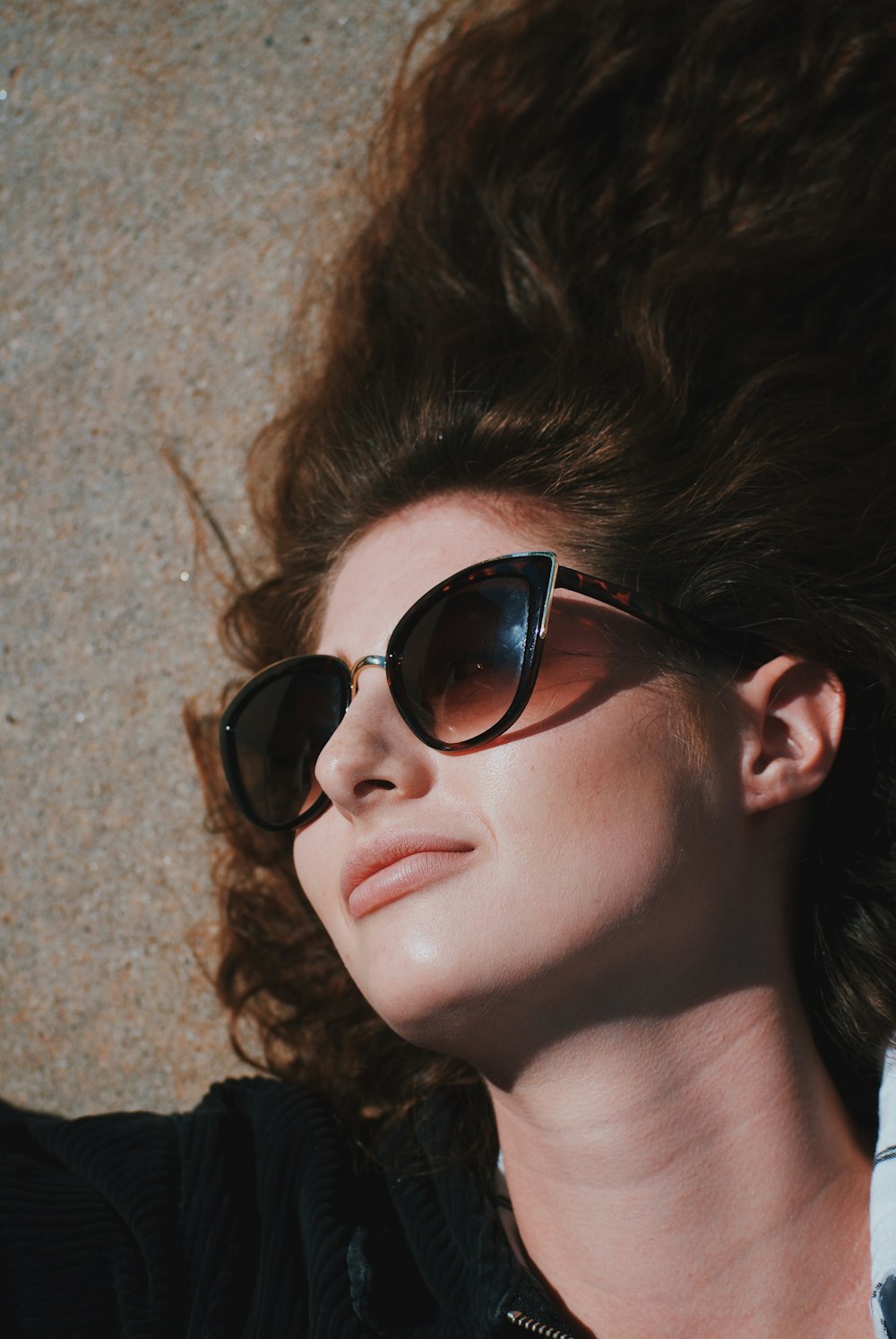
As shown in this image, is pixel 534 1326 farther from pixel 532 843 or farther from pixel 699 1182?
pixel 532 843

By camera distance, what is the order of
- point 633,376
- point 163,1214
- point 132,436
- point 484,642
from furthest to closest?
point 132,436 < point 633,376 < point 163,1214 < point 484,642

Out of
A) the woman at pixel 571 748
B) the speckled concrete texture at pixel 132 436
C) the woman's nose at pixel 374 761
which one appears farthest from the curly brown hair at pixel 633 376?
the woman's nose at pixel 374 761

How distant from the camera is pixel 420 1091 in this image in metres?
2.50

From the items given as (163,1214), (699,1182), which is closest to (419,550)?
(699,1182)

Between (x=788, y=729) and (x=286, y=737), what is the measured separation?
0.96m

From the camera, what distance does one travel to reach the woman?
6.01 feet

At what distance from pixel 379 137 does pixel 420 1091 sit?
2321 millimetres

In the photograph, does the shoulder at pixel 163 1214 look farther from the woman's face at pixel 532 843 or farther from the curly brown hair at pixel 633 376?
the woman's face at pixel 532 843

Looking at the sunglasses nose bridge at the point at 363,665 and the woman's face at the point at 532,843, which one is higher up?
the sunglasses nose bridge at the point at 363,665

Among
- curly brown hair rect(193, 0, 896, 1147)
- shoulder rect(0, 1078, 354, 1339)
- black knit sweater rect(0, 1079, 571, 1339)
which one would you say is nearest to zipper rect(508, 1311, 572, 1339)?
black knit sweater rect(0, 1079, 571, 1339)

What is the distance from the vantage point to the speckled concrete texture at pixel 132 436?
9.28ft

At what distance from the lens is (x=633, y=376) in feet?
7.31

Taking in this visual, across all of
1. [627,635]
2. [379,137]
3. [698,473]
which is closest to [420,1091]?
[627,635]

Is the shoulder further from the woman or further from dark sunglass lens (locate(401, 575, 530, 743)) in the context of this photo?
dark sunglass lens (locate(401, 575, 530, 743))
